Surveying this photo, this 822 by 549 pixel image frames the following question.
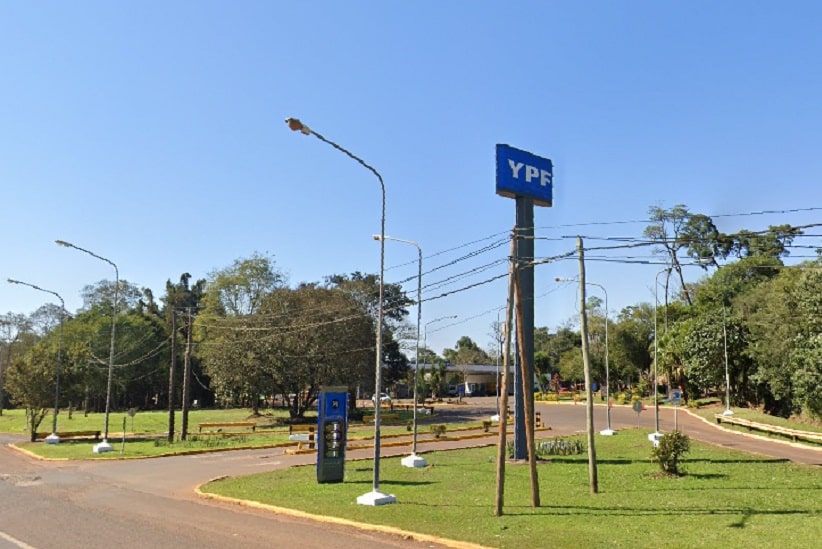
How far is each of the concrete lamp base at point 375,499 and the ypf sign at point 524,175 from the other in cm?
1224

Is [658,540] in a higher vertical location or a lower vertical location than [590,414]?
lower

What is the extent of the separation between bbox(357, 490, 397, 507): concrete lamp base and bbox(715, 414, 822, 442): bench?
75.8ft

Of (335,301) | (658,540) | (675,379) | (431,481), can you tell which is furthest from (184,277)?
(658,540)

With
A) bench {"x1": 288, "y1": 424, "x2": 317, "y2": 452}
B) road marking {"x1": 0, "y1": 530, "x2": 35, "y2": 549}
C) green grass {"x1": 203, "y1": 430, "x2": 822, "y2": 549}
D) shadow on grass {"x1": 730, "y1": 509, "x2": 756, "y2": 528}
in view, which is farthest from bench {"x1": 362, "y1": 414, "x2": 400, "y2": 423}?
shadow on grass {"x1": 730, "y1": 509, "x2": 756, "y2": 528}

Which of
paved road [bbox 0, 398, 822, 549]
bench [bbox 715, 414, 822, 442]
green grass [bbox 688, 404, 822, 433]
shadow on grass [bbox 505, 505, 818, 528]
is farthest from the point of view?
green grass [bbox 688, 404, 822, 433]

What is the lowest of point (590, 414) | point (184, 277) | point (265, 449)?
point (265, 449)

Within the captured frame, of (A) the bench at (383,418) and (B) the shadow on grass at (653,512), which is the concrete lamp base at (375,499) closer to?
(B) the shadow on grass at (653,512)

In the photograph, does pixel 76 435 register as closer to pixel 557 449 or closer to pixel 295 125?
pixel 557 449

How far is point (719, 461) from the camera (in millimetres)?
22125

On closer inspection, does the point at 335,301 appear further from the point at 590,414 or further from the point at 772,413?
the point at 590,414

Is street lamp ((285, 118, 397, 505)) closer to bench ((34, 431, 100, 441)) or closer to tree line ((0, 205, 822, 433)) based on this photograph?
tree line ((0, 205, 822, 433))

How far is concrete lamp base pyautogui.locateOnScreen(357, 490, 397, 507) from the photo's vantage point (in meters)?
14.8

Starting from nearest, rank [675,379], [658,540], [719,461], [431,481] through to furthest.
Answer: [658,540] → [431,481] → [719,461] → [675,379]

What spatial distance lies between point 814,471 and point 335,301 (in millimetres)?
37469
